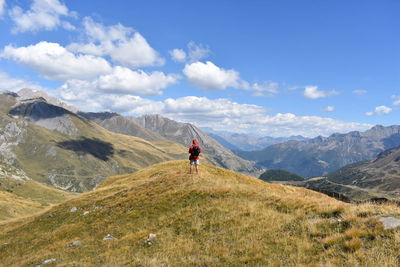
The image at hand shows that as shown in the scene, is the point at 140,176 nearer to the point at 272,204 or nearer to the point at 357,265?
the point at 272,204

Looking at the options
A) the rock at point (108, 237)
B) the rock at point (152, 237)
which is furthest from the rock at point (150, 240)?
the rock at point (108, 237)

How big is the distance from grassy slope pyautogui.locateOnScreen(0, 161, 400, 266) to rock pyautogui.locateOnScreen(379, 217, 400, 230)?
13.4 inches

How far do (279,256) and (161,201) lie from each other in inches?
600

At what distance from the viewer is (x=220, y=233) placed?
1645 cm

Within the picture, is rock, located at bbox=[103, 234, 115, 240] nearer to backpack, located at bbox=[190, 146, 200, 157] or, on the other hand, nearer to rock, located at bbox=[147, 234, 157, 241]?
rock, located at bbox=[147, 234, 157, 241]

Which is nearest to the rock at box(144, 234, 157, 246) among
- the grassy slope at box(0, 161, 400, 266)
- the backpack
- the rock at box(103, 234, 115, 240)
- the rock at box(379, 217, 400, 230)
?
the grassy slope at box(0, 161, 400, 266)

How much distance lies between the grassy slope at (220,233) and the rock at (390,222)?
34 centimetres

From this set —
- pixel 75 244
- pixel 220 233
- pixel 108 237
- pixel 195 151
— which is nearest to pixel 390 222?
pixel 220 233

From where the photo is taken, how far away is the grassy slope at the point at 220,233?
12.0 metres

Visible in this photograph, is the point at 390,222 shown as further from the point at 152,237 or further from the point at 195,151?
the point at 195,151

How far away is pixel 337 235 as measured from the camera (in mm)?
13000

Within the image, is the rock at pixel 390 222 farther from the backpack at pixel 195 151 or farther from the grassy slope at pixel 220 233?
the backpack at pixel 195 151

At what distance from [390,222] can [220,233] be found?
867 cm

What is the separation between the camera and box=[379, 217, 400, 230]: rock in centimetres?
1245
